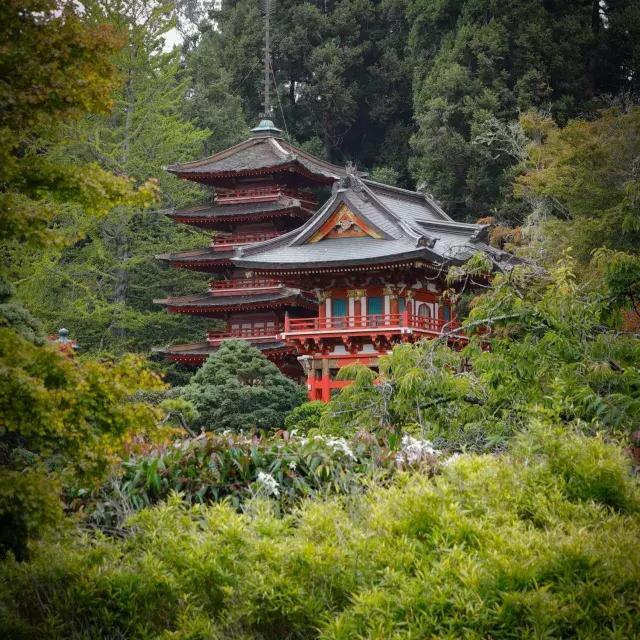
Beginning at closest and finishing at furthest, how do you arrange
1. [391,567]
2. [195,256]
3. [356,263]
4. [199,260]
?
[391,567] → [356,263] → [199,260] → [195,256]

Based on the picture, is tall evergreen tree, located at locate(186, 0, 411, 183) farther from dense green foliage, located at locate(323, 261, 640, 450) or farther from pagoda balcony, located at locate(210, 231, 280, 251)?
dense green foliage, located at locate(323, 261, 640, 450)

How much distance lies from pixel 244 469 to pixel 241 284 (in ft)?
83.2

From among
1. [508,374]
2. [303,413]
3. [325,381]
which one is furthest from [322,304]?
[508,374]

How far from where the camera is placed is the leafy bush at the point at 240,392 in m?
25.5

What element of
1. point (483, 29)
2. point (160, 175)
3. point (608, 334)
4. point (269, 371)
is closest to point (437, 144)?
point (483, 29)

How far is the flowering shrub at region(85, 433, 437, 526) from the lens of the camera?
392 inches

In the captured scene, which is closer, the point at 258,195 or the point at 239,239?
the point at 239,239

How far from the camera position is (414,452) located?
10.4 meters

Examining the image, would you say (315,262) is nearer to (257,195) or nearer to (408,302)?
(408,302)

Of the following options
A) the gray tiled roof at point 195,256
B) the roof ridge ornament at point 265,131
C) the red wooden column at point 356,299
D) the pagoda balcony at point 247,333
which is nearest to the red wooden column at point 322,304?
the red wooden column at point 356,299

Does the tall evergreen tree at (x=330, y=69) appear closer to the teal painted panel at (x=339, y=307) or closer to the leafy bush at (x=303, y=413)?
the teal painted panel at (x=339, y=307)

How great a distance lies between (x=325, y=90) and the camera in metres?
48.6

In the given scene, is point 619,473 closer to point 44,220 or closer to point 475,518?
point 475,518

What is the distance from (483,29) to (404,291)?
1459cm
